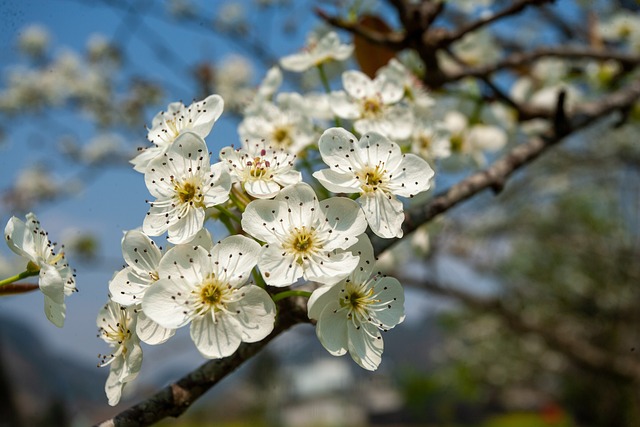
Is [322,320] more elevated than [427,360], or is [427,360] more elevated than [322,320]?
[427,360]

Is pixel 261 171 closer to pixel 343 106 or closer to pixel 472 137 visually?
pixel 343 106

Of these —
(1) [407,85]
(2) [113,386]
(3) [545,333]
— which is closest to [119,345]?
(2) [113,386]

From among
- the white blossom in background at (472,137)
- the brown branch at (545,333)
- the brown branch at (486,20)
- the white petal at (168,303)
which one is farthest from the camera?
the brown branch at (545,333)

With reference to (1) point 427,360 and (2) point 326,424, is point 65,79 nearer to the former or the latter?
(2) point 326,424

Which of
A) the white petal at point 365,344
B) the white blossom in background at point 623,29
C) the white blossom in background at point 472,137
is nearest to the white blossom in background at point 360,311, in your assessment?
the white petal at point 365,344

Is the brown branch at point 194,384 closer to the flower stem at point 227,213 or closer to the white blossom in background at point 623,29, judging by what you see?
the flower stem at point 227,213

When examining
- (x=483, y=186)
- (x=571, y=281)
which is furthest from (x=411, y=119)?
(x=571, y=281)
